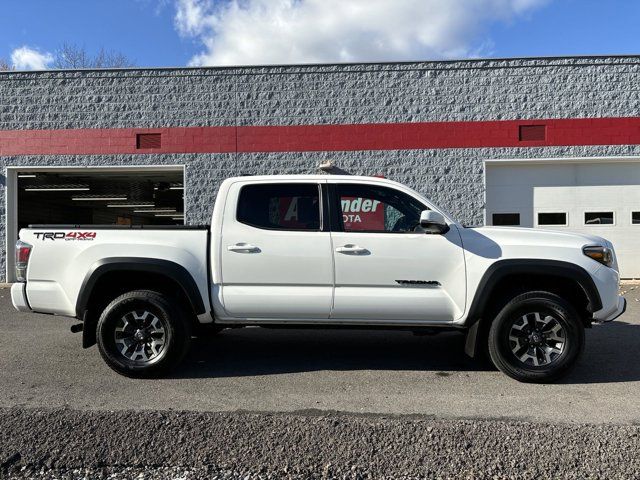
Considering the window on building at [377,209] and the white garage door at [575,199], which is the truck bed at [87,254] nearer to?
the window on building at [377,209]

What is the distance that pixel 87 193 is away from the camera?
19.5 metres

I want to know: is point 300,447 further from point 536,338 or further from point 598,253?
point 598,253

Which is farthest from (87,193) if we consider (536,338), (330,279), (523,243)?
(536,338)

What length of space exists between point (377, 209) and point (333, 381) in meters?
1.74

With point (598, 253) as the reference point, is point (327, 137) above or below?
above

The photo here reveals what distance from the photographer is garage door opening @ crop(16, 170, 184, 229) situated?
Result: 14.4 meters

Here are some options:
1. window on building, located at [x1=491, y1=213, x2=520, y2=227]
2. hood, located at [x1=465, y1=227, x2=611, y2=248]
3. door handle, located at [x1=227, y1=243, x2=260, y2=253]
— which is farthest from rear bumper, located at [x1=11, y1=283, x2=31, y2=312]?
window on building, located at [x1=491, y1=213, x2=520, y2=227]

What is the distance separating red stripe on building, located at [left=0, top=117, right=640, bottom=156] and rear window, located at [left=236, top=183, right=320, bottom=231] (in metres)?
7.49

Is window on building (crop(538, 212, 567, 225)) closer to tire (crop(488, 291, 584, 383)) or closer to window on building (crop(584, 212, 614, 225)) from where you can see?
window on building (crop(584, 212, 614, 225))

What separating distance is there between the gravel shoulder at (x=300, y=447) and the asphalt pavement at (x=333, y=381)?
317 mm

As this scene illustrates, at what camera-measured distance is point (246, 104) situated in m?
12.6

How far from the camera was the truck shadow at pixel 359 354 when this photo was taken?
5.24 meters

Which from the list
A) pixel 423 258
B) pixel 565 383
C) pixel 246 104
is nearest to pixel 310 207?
pixel 423 258

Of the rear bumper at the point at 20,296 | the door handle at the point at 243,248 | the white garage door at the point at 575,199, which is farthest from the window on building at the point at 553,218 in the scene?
the rear bumper at the point at 20,296
